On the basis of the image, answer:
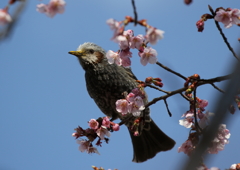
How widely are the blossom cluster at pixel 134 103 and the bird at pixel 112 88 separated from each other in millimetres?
1479

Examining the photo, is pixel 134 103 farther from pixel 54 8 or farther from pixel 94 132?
pixel 54 8

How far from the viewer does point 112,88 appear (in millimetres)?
4809

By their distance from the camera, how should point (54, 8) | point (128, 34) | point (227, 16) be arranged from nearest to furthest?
point (54, 8) → point (128, 34) → point (227, 16)

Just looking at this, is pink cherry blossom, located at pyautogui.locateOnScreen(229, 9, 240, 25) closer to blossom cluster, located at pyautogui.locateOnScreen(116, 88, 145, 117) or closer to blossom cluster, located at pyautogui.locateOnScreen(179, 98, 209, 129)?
blossom cluster, located at pyautogui.locateOnScreen(179, 98, 209, 129)

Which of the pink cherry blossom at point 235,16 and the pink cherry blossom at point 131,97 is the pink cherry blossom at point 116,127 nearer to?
the pink cherry blossom at point 131,97

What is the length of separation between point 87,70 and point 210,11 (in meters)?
2.58

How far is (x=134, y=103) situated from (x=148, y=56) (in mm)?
468

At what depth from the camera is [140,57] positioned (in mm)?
2822

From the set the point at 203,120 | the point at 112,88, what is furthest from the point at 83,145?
the point at 112,88

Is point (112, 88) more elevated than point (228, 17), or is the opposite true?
point (112, 88)

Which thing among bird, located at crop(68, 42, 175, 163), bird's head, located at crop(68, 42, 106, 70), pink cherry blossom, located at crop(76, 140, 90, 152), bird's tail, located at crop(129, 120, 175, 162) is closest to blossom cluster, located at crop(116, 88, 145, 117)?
pink cherry blossom, located at crop(76, 140, 90, 152)

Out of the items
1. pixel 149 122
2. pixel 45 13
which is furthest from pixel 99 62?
pixel 45 13

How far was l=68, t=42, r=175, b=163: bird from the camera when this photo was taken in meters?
4.84

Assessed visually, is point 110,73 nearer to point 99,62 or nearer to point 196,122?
point 99,62
